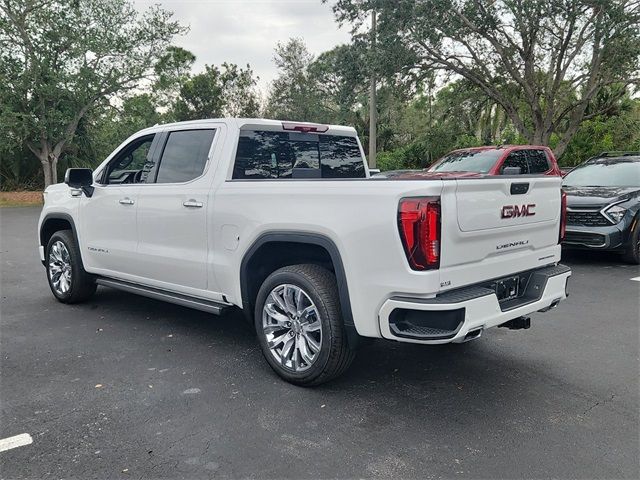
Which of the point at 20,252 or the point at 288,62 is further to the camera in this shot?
the point at 288,62

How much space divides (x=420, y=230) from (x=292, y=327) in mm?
1290

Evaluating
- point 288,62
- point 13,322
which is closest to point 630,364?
point 13,322

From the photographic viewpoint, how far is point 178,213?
460 centimetres

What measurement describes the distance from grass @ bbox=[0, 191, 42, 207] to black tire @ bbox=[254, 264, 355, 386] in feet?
75.8

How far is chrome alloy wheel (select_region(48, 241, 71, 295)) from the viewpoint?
606 centimetres

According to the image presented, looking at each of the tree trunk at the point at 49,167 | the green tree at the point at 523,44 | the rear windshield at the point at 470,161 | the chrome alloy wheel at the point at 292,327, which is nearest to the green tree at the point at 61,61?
the tree trunk at the point at 49,167

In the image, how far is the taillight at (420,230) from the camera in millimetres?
3074

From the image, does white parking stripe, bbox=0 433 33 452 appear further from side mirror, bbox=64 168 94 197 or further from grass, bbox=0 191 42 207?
grass, bbox=0 191 42 207

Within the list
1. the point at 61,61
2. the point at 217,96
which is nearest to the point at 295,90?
the point at 217,96

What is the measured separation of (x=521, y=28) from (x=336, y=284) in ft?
52.1

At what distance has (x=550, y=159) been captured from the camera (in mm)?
11602

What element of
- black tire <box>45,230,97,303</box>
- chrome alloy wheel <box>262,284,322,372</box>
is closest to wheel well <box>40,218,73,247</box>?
black tire <box>45,230,97,303</box>

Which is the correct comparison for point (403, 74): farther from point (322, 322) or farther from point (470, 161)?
point (322, 322)

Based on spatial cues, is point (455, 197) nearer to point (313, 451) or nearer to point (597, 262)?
point (313, 451)
